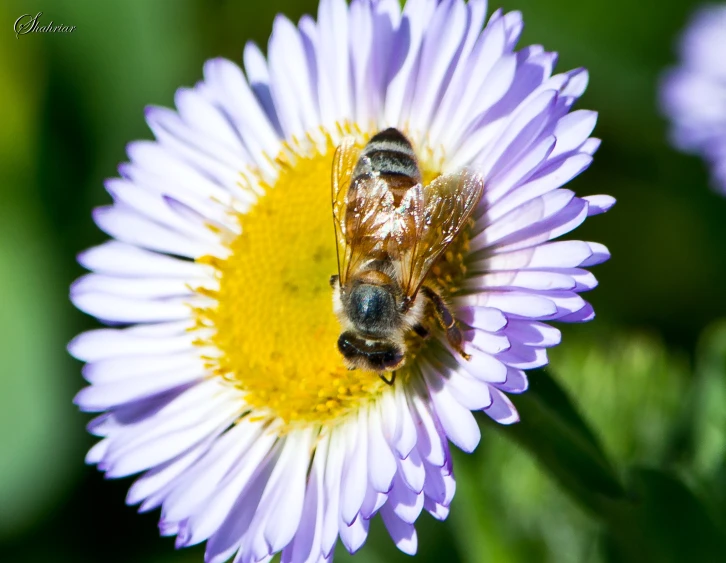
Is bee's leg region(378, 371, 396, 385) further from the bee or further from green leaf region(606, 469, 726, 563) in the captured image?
green leaf region(606, 469, 726, 563)

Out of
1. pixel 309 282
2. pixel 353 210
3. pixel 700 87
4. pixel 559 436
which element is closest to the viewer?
pixel 559 436

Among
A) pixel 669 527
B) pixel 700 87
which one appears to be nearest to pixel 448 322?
pixel 669 527

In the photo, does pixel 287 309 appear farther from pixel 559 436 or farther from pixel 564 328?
pixel 564 328

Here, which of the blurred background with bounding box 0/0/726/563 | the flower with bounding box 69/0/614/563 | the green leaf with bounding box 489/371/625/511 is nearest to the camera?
the flower with bounding box 69/0/614/563

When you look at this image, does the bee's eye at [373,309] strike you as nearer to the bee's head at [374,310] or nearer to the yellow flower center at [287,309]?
the bee's head at [374,310]

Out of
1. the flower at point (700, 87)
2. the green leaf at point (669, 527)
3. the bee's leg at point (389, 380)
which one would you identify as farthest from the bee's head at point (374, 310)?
the flower at point (700, 87)

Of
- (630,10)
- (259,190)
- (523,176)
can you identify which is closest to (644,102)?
(630,10)

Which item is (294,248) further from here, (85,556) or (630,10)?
(630,10)

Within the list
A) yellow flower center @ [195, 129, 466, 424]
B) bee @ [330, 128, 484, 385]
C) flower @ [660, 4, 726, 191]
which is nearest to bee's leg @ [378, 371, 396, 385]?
bee @ [330, 128, 484, 385]
